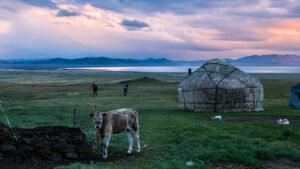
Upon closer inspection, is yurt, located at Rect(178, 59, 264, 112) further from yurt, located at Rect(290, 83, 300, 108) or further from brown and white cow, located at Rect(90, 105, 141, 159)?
brown and white cow, located at Rect(90, 105, 141, 159)

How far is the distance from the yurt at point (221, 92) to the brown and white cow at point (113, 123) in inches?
541

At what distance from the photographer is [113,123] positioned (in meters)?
9.73

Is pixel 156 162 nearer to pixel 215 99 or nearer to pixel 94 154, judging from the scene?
pixel 94 154

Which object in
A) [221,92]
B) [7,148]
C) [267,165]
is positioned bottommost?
[267,165]

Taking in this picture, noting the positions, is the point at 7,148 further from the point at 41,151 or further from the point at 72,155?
the point at 72,155

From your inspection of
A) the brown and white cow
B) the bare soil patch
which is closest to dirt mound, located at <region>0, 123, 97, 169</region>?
the brown and white cow

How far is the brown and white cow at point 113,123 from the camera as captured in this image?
30.3 feet

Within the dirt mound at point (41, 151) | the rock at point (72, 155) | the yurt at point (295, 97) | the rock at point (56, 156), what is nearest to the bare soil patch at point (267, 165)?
the dirt mound at point (41, 151)

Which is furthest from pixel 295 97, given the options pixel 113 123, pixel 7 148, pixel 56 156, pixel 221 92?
pixel 7 148

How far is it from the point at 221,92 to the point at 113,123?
14932 millimetres

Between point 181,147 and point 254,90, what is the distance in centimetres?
1477

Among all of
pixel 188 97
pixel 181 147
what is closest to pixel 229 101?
pixel 188 97

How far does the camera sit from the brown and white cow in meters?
9.24

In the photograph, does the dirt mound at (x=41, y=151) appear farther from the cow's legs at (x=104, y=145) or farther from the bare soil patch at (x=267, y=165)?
the bare soil patch at (x=267, y=165)
